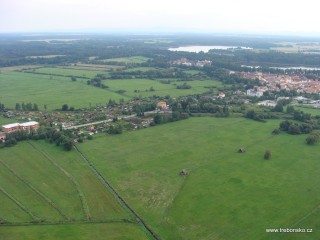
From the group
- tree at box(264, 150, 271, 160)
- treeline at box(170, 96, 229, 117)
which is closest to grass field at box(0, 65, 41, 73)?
treeline at box(170, 96, 229, 117)

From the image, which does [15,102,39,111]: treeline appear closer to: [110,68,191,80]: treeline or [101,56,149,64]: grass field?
[110,68,191,80]: treeline

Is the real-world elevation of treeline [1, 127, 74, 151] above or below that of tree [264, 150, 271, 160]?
above

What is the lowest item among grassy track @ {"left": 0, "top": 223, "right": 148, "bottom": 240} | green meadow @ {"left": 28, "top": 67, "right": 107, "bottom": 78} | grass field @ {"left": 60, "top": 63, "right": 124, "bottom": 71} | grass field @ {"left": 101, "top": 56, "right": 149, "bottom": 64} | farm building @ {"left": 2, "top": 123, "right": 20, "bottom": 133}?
grassy track @ {"left": 0, "top": 223, "right": 148, "bottom": 240}

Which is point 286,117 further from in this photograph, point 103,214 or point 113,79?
point 113,79

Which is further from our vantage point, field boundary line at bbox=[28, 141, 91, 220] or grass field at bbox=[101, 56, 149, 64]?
grass field at bbox=[101, 56, 149, 64]

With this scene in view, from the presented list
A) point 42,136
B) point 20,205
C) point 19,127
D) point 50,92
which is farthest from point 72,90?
point 20,205

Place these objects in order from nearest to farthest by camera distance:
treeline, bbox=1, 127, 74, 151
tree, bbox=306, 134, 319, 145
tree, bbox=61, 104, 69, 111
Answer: treeline, bbox=1, 127, 74, 151, tree, bbox=306, 134, 319, 145, tree, bbox=61, 104, 69, 111

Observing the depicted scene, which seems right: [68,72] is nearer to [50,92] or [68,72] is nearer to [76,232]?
[50,92]

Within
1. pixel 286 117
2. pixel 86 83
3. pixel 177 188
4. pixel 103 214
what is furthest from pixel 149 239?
pixel 86 83

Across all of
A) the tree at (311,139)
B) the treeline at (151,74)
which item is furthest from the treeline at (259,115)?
the treeline at (151,74)
